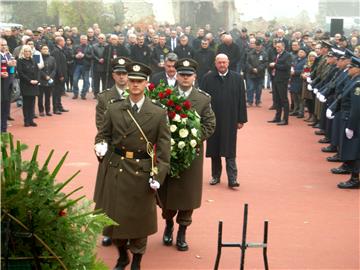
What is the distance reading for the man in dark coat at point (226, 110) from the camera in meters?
10.9

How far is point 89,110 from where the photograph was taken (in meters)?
20.2

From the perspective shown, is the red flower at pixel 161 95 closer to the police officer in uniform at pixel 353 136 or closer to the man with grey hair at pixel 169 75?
the man with grey hair at pixel 169 75

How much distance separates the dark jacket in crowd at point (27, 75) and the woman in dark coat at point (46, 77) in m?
1.22

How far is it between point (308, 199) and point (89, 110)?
10.7 metres

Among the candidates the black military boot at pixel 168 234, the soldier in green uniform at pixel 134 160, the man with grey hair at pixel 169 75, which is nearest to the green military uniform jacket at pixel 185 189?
the black military boot at pixel 168 234

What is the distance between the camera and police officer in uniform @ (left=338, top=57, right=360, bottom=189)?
10.8 m

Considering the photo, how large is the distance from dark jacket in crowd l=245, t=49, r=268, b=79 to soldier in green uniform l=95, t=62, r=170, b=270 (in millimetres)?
14656

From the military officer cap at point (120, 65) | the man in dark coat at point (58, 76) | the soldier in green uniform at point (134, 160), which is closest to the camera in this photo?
the soldier in green uniform at point (134, 160)

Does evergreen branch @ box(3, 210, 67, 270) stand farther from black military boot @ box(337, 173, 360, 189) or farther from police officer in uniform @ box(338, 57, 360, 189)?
black military boot @ box(337, 173, 360, 189)

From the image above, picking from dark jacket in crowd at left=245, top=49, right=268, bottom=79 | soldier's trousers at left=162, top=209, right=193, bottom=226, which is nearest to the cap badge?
soldier's trousers at left=162, top=209, right=193, bottom=226

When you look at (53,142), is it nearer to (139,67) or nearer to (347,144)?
(347,144)

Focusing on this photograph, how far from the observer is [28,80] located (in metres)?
16.7

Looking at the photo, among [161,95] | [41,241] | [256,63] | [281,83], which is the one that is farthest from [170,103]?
[256,63]

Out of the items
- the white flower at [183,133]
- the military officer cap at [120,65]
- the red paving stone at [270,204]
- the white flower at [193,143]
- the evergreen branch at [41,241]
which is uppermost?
the military officer cap at [120,65]
